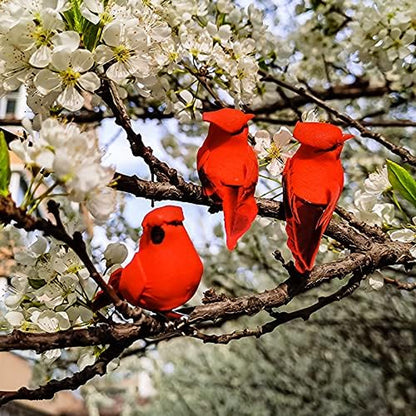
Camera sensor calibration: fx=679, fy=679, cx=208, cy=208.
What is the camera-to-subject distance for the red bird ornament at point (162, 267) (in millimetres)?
524

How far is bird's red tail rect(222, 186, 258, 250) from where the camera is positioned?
22.1 inches

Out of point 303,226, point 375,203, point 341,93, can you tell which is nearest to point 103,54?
point 303,226

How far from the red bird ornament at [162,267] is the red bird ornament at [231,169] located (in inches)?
1.8

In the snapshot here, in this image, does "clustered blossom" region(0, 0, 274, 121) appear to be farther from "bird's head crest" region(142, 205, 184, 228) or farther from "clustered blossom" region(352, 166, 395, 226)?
"clustered blossom" region(352, 166, 395, 226)

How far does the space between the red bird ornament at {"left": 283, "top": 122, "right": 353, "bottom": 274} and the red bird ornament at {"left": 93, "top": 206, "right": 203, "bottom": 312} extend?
0.10 metres

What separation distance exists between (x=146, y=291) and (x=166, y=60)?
423 millimetres

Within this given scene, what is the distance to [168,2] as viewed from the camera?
0.94 m

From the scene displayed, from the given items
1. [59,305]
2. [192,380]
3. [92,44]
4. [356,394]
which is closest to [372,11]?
[92,44]

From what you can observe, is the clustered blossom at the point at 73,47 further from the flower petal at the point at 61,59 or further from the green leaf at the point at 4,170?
the green leaf at the point at 4,170

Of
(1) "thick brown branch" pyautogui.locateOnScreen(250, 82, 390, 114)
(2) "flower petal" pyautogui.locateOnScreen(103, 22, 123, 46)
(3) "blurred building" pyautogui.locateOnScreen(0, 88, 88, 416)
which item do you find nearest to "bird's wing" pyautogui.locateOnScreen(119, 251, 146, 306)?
(2) "flower petal" pyautogui.locateOnScreen(103, 22, 123, 46)

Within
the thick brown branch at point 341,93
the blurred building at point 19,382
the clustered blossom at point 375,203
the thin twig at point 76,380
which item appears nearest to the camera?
the thin twig at point 76,380

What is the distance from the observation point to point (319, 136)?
59cm

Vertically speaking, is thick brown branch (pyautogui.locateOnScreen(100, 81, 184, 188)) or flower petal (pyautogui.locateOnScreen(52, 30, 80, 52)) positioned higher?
flower petal (pyautogui.locateOnScreen(52, 30, 80, 52))

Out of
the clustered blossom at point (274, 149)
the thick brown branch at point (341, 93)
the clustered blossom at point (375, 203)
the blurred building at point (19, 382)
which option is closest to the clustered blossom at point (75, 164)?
the clustered blossom at point (274, 149)
